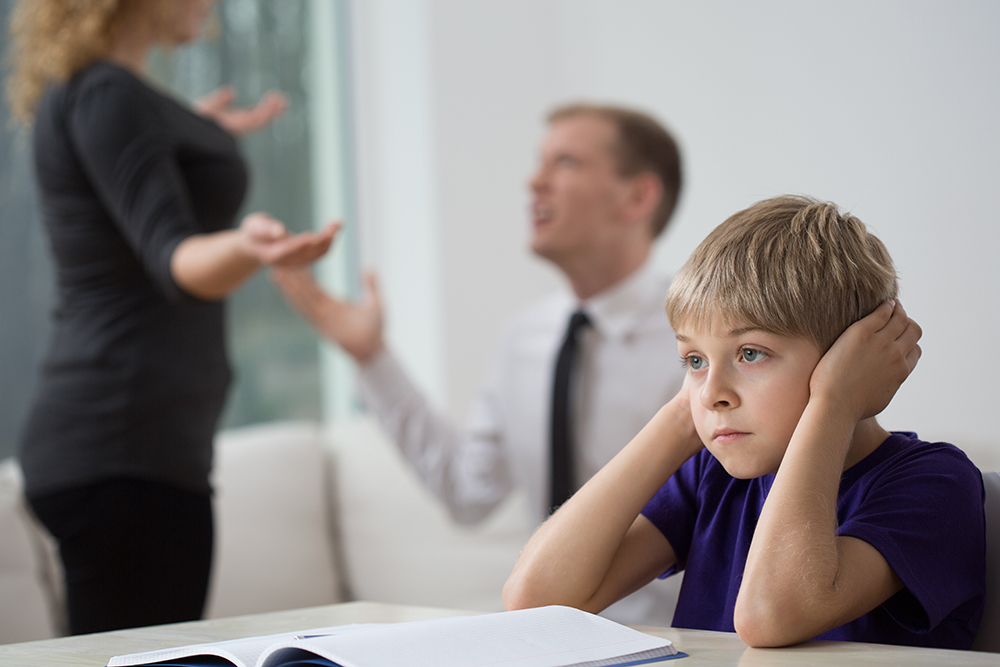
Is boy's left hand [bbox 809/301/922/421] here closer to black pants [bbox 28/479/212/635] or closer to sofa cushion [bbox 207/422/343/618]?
black pants [bbox 28/479/212/635]

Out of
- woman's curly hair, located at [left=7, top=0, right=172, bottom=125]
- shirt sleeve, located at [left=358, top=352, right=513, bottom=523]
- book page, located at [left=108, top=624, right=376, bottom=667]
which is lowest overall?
shirt sleeve, located at [left=358, top=352, right=513, bottom=523]

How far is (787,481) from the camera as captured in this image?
0.66 m

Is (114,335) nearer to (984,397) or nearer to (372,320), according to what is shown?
(372,320)

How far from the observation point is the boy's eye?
2.51ft

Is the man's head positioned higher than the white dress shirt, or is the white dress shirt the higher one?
the man's head

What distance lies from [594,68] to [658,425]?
201 cm

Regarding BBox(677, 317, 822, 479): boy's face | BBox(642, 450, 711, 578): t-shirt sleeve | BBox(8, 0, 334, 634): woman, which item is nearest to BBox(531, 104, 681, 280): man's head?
BBox(8, 0, 334, 634): woman

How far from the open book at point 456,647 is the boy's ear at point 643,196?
1318 mm

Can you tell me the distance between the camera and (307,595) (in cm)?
220

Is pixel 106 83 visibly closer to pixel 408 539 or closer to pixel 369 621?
pixel 369 621

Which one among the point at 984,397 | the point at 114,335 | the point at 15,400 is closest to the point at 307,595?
the point at 15,400

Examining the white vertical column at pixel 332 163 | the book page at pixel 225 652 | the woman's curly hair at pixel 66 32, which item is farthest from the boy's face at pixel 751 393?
the white vertical column at pixel 332 163

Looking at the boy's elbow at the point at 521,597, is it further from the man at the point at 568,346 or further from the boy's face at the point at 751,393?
the man at the point at 568,346

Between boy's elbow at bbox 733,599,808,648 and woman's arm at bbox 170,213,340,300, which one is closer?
boy's elbow at bbox 733,599,808,648
